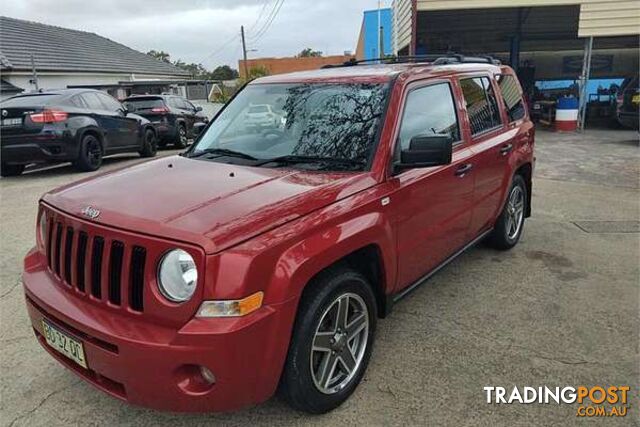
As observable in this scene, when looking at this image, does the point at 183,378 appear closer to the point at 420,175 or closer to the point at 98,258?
the point at 98,258

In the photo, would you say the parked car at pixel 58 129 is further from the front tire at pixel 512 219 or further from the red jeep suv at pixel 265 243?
the front tire at pixel 512 219

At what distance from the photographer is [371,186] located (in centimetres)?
290

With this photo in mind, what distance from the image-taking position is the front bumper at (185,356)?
6.93 feet

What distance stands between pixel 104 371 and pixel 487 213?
335 cm

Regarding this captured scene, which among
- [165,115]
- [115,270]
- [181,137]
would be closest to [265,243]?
[115,270]

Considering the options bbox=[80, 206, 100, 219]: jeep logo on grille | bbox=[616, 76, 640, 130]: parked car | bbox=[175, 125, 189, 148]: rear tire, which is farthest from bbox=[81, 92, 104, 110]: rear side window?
bbox=[616, 76, 640, 130]: parked car

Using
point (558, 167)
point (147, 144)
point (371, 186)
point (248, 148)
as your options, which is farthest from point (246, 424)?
point (147, 144)

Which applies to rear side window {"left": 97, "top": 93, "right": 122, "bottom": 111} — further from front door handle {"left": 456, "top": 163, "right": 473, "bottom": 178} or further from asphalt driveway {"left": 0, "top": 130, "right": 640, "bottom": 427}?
front door handle {"left": 456, "top": 163, "right": 473, "bottom": 178}

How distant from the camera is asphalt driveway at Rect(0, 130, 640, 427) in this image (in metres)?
2.71

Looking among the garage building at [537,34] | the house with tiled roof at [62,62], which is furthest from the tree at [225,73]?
the garage building at [537,34]

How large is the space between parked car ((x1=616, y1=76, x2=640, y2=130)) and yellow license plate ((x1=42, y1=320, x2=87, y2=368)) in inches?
568

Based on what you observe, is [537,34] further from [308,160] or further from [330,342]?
[330,342]

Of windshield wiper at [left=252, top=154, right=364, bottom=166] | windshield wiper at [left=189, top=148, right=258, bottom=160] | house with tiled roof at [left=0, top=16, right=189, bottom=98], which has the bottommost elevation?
windshield wiper at [left=252, top=154, right=364, bottom=166]

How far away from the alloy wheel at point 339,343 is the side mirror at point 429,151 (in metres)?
0.87
